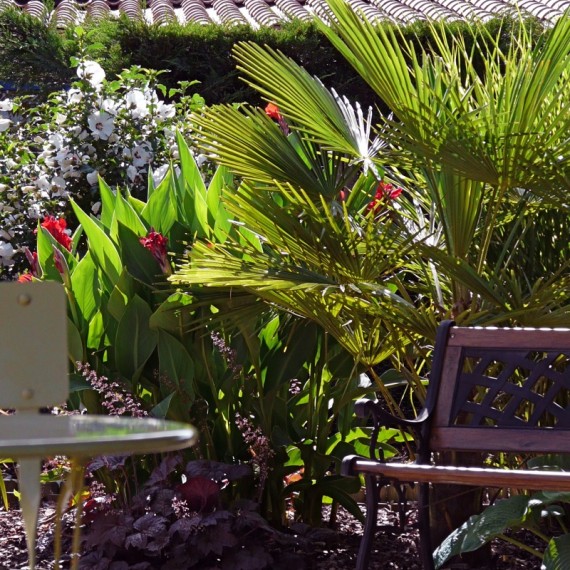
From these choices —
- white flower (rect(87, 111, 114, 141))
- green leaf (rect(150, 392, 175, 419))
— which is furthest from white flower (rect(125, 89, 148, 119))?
green leaf (rect(150, 392, 175, 419))

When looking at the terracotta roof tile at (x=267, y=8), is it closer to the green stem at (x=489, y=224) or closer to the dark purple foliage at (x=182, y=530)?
the green stem at (x=489, y=224)

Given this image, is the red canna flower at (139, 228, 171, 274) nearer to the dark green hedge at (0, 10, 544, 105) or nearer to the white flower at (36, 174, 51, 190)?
the white flower at (36, 174, 51, 190)

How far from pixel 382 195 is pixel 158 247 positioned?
33.0 inches

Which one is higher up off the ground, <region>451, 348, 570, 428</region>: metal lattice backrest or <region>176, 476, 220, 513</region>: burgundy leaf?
<region>451, 348, 570, 428</region>: metal lattice backrest

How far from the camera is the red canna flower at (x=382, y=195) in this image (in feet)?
12.4

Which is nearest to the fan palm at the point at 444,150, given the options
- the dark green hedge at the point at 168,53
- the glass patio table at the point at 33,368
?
the glass patio table at the point at 33,368

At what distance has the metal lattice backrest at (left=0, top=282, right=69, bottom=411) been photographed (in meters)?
1.68

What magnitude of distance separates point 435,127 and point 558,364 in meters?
1.01

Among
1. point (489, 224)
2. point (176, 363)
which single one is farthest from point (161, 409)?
point (489, 224)

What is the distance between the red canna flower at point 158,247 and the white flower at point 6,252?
74.1 inches

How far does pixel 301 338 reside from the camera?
3.78 metres

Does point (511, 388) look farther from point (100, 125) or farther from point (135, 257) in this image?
point (100, 125)

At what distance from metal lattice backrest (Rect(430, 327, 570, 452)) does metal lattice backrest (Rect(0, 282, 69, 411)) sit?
162cm

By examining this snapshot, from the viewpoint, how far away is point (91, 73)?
5.55 m
